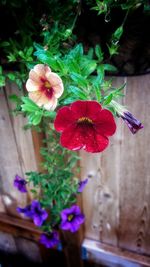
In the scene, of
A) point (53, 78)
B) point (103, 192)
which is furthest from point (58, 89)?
point (103, 192)

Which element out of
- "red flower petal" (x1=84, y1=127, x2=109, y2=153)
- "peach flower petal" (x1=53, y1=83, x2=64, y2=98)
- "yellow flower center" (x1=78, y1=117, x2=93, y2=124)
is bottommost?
"red flower petal" (x1=84, y1=127, x2=109, y2=153)

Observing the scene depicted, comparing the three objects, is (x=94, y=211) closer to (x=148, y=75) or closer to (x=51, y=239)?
(x=51, y=239)

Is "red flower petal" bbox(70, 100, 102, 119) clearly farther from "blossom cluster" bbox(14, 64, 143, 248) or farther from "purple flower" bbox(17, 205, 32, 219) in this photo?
"purple flower" bbox(17, 205, 32, 219)

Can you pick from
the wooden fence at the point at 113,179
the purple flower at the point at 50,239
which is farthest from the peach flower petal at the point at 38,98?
the purple flower at the point at 50,239

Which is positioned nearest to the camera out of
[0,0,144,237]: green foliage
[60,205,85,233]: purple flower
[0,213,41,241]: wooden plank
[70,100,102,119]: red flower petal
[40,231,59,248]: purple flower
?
[70,100,102,119]: red flower petal

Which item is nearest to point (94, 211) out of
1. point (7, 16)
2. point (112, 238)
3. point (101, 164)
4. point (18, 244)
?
point (112, 238)

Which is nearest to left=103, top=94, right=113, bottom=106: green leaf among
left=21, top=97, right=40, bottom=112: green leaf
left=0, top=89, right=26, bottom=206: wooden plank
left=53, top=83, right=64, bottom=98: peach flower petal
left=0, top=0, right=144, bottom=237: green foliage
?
left=0, top=0, right=144, bottom=237: green foliage
